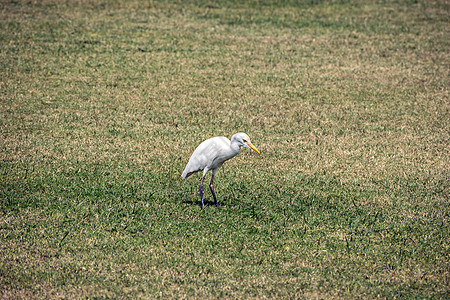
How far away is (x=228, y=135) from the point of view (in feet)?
36.3

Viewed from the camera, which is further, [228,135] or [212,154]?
[228,135]

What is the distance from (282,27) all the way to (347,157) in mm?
9394

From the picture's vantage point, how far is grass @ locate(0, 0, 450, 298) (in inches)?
250

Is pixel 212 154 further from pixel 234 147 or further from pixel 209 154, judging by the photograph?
pixel 234 147

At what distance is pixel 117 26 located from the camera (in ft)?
59.7

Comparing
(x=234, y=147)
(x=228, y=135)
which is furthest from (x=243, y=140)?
(x=228, y=135)

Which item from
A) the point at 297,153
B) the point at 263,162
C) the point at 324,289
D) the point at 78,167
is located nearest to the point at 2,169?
the point at 78,167

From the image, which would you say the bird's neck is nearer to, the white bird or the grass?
the white bird

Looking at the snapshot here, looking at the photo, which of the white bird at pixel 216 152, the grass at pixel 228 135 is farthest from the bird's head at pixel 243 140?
the grass at pixel 228 135

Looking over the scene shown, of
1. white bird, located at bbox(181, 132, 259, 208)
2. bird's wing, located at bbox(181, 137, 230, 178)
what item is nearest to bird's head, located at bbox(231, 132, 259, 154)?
white bird, located at bbox(181, 132, 259, 208)

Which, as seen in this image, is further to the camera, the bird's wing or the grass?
the bird's wing

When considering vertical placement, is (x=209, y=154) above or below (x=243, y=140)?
below

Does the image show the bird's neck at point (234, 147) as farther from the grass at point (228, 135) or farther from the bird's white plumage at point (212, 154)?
the grass at point (228, 135)

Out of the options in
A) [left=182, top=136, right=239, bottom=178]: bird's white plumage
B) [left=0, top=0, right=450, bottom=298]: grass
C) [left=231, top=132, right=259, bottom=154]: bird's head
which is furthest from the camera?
[left=182, top=136, right=239, bottom=178]: bird's white plumage
